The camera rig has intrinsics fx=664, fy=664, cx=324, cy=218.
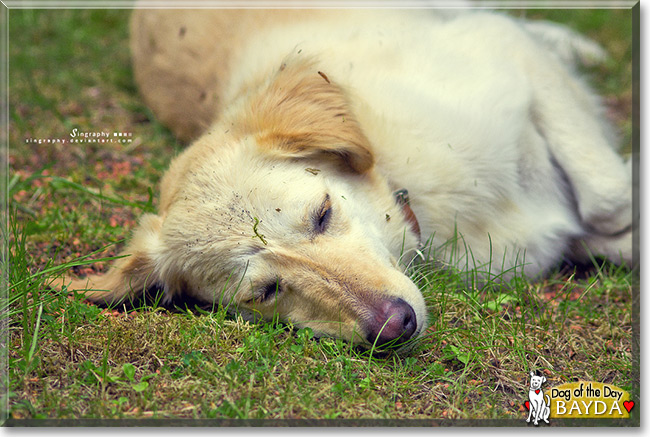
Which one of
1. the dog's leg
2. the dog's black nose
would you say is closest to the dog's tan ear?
the dog's black nose

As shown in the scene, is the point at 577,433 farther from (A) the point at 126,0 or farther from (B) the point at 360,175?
(A) the point at 126,0

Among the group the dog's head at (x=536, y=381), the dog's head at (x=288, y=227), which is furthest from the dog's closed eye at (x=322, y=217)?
the dog's head at (x=536, y=381)

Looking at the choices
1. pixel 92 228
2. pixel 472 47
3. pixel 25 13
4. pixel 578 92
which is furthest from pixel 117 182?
pixel 578 92

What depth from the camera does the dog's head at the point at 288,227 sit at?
7.79ft

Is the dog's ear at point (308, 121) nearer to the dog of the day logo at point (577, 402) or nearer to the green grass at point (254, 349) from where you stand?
the green grass at point (254, 349)

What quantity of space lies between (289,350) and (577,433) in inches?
39.2

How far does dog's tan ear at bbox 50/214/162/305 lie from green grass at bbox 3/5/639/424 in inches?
3.4

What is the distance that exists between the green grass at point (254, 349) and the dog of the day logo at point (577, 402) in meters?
0.06

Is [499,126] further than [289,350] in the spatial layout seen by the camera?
Yes

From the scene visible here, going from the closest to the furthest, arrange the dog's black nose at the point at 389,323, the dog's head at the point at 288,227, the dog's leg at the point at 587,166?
1. the dog's black nose at the point at 389,323
2. the dog's head at the point at 288,227
3. the dog's leg at the point at 587,166

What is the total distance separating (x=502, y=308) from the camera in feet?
8.89

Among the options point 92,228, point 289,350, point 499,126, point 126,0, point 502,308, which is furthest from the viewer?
point 126,0

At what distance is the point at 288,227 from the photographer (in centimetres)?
248

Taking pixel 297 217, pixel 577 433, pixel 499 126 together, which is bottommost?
pixel 577 433
